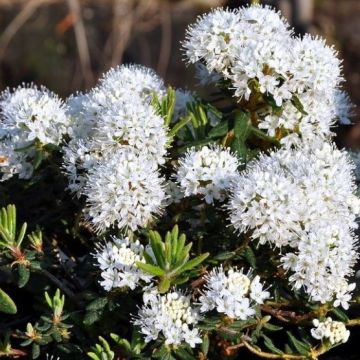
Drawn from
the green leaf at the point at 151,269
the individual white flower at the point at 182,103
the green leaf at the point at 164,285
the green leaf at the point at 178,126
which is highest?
the individual white flower at the point at 182,103

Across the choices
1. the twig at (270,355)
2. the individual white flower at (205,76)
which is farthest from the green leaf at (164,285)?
the individual white flower at (205,76)

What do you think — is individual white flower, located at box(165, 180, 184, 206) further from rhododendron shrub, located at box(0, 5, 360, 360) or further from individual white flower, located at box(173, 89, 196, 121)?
individual white flower, located at box(173, 89, 196, 121)

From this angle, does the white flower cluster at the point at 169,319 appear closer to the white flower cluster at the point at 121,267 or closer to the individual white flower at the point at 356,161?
the white flower cluster at the point at 121,267

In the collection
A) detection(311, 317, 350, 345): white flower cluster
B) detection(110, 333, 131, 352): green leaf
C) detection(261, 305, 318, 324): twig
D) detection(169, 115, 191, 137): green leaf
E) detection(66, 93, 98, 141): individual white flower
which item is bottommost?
detection(311, 317, 350, 345): white flower cluster

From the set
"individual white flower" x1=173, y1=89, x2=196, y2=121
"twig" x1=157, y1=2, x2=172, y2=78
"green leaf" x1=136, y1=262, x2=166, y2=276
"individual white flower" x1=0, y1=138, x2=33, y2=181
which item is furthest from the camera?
"twig" x1=157, y1=2, x2=172, y2=78

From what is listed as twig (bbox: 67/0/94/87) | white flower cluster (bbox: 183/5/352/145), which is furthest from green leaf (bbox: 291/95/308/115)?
twig (bbox: 67/0/94/87)

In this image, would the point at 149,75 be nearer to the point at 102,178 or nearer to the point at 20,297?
the point at 102,178

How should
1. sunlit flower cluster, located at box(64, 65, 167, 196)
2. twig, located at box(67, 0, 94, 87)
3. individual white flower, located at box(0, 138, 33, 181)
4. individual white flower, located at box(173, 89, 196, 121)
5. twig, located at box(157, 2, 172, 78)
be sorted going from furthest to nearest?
twig, located at box(157, 2, 172, 78) < twig, located at box(67, 0, 94, 87) < individual white flower, located at box(173, 89, 196, 121) < individual white flower, located at box(0, 138, 33, 181) < sunlit flower cluster, located at box(64, 65, 167, 196)
